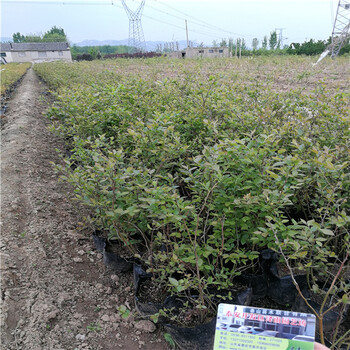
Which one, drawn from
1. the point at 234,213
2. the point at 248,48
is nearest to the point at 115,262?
the point at 234,213

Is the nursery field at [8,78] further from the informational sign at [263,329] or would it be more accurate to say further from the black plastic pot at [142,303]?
the informational sign at [263,329]

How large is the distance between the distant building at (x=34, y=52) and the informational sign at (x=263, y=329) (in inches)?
2558

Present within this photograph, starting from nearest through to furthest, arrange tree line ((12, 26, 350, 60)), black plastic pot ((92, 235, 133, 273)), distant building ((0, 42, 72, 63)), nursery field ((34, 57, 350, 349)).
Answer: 1. nursery field ((34, 57, 350, 349))
2. black plastic pot ((92, 235, 133, 273))
3. tree line ((12, 26, 350, 60))
4. distant building ((0, 42, 72, 63))

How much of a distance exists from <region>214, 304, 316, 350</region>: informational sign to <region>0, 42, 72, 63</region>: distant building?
64982 millimetres

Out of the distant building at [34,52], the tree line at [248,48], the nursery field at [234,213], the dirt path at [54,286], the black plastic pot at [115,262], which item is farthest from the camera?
the distant building at [34,52]

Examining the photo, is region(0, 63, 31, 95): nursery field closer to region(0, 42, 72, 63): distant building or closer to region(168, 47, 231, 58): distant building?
region(168, 47, 231, 58): distant building

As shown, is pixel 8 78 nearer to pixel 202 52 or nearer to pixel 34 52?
pixel 202 52

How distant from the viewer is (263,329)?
1056 millimetres

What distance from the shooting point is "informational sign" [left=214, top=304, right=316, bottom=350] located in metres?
1.03

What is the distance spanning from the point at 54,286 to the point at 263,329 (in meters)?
1.83

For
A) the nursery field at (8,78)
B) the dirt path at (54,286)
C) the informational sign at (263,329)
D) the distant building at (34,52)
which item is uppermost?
the distant building at (34,52)

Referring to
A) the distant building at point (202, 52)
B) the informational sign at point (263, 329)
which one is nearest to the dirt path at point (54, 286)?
the informational sign at point (263, 329)

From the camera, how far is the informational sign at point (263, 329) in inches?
40.5

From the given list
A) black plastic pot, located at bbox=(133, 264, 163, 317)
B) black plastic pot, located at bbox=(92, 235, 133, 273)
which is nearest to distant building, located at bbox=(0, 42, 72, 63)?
black plastic pot, located at bbox=(92, 235, 133, 273)
